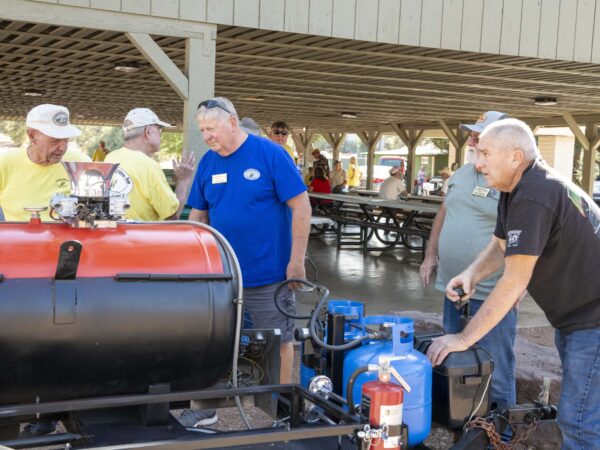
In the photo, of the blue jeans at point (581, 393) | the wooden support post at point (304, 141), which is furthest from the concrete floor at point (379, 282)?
the wooden support post at point (304, 141)

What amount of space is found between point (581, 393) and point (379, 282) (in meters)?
6.34

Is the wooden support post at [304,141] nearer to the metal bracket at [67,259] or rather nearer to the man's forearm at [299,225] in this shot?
the man's forearm at [299,225]

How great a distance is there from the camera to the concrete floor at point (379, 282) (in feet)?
24.4

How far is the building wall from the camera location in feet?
20.4

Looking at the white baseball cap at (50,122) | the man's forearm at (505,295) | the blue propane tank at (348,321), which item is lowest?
the blue propane tank at (348,321)

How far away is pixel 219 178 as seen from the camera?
139 inches

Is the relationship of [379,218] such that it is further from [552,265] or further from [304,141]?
[304,141]

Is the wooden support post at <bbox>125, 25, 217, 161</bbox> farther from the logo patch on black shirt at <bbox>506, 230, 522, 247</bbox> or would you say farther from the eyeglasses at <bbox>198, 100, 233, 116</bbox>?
the logo patch on black shirt at <bbox>506, 230, 522, 247</bbox>

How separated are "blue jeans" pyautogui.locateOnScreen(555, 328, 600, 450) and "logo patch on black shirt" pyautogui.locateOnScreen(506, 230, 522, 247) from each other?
1.52 feet

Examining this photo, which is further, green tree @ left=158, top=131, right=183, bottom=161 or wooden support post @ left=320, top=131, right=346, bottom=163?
green tree @ left=158, top=131, right=183, bottom=161

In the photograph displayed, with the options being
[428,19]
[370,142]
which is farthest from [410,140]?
[428,19]

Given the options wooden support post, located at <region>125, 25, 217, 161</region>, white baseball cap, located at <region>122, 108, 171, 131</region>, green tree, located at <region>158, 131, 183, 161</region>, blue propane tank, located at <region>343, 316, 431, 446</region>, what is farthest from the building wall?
green tree, located at <region>158, 131, 183, 161</region>

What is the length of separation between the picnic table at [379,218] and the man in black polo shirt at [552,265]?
294 inches

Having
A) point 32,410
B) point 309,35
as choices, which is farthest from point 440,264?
point 309,35
